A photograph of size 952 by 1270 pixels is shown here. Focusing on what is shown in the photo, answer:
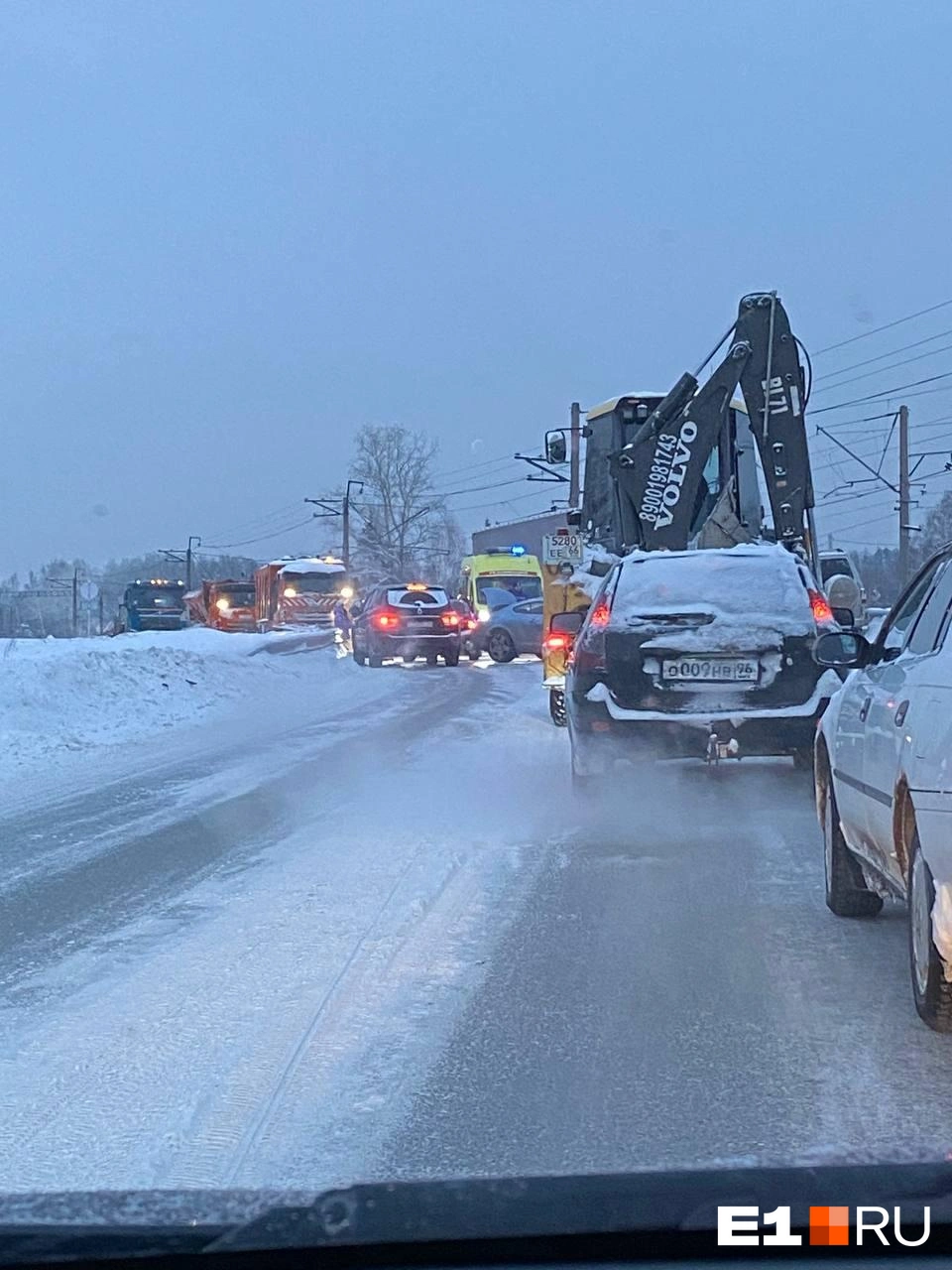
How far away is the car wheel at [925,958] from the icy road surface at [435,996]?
11 centimetres

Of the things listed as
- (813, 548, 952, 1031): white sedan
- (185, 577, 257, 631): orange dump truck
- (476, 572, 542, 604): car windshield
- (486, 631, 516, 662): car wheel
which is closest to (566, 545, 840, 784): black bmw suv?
(813, 548, 952, 1031): white sedan

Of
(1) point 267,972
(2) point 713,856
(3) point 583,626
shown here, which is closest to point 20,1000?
(1) point 267,972

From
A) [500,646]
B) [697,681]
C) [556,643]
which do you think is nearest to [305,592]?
[500,646]

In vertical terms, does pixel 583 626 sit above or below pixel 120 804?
above

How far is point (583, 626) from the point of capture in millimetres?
10602

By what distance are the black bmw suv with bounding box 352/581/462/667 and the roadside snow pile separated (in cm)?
452

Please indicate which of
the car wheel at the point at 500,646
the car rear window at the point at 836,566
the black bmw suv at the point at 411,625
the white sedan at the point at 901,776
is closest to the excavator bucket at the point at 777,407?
the white sedan at the point at 901,776

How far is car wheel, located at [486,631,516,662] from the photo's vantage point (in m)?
32.4

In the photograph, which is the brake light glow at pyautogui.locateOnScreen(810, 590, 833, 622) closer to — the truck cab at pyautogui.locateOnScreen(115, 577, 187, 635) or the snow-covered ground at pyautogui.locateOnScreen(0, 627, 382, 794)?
the snow-covered ground at pyautogui.locateOnScreen(0, 627, 382, 794)

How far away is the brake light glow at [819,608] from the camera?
10273 mm

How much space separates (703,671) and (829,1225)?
24.4 feet

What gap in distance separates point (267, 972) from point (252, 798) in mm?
4985

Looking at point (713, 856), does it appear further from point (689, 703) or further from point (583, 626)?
point (583, 626)

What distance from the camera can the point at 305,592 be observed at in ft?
146
